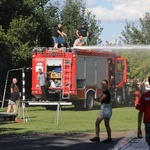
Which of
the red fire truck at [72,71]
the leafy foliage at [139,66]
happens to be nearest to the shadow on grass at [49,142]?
the red fire truck at [72,71]

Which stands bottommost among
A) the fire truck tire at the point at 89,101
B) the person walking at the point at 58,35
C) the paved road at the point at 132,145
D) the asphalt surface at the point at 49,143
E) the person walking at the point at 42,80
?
the asphalt surface at the point at 49,143

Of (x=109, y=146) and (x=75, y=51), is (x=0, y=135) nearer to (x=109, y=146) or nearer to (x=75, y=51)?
(x=109, y=146)

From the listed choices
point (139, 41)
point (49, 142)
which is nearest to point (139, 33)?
point (139, 41)

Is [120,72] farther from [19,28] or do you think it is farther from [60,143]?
[60,143]

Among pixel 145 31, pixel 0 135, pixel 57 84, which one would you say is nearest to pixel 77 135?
pixel 0 135

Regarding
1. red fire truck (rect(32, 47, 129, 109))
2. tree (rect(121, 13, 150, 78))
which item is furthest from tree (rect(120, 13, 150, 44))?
red fire truck (rect(32, 47, 129, 109))

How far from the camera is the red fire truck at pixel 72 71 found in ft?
88.2

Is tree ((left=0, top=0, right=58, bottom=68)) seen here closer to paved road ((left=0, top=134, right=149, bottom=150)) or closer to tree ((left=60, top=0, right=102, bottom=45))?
tree ((left=60, top=0, right=102, bottom=45))

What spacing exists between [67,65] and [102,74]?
3.05 metres

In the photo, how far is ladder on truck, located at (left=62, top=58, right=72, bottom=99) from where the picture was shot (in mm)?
26828

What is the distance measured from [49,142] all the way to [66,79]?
13.4 metres

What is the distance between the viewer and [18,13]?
36688 mm

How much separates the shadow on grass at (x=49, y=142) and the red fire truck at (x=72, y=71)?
38.2ft

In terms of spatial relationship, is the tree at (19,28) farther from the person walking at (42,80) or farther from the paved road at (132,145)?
the paved road at (132,145)
